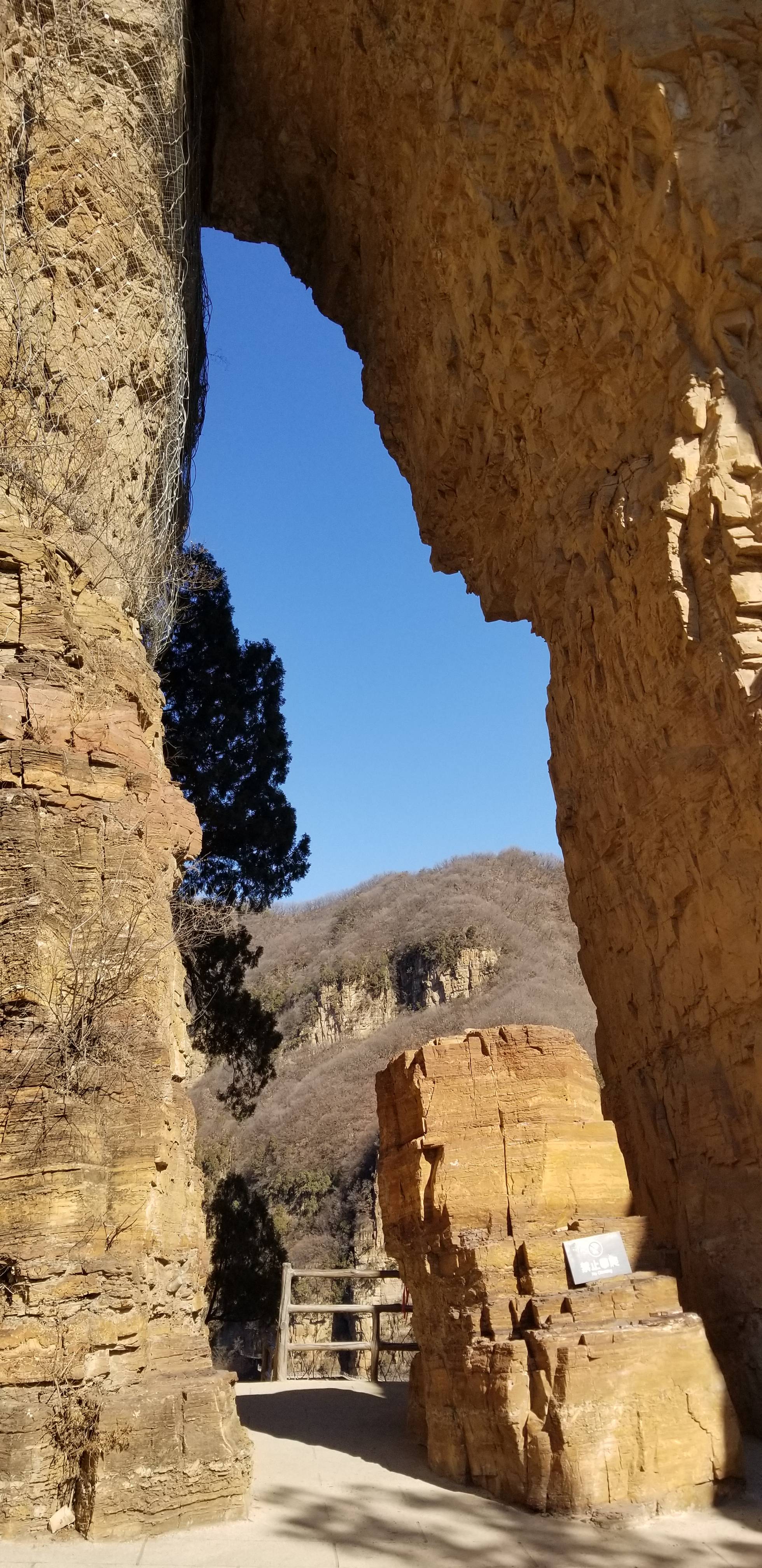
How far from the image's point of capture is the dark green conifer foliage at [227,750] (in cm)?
1487

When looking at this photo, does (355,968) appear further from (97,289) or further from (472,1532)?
(472,1532)

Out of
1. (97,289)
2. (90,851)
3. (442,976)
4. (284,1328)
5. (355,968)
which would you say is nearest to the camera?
(90,851)

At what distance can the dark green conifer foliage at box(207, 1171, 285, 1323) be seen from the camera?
42.6 ft

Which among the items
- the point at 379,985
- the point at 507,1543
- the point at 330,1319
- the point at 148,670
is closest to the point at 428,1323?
the point at 507,1543

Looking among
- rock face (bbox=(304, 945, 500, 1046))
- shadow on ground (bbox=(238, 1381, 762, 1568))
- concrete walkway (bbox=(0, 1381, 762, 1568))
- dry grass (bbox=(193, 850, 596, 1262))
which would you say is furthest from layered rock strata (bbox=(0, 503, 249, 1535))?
rock face (bbox=(304, 945, 500, 1046))

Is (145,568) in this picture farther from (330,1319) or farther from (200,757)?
(330,1319)

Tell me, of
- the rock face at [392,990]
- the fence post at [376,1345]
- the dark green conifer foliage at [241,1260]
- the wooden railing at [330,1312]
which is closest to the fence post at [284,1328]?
the wooden railing at [330,1312]

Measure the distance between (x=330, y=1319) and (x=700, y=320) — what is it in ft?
64.0

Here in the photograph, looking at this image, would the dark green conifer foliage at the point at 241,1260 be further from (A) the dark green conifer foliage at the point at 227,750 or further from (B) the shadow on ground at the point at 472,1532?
(B) the shadow on ground at the point at 472,1532

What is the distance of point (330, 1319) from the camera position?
20.8m

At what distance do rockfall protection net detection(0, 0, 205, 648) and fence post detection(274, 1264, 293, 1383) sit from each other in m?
8.28

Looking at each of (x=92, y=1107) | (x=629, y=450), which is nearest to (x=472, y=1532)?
(x=92, y=1107)

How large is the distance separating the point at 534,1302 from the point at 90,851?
13.1 ft

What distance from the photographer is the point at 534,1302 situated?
6.49m
